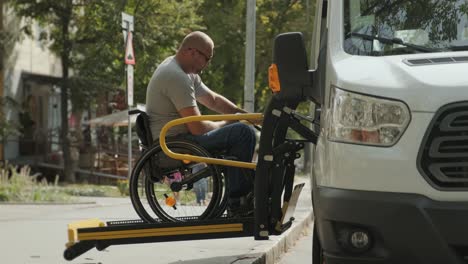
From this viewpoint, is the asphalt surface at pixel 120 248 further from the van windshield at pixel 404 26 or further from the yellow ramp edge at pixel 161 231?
the van windshield at pixel 404 26

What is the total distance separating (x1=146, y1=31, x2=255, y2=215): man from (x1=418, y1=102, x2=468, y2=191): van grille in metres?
2.34

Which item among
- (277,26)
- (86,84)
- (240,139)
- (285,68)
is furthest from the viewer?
(277,26)

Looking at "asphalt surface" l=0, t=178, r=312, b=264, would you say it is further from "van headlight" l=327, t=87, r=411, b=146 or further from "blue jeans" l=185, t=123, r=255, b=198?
"van headlight" l=327, t=87, r=411, b=146

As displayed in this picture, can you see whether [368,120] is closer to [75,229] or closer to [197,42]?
[197,42]

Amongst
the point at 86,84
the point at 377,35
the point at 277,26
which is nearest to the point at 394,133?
the point at 377,35

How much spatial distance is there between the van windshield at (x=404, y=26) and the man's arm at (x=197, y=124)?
177 cm

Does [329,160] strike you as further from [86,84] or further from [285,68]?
[86,84]

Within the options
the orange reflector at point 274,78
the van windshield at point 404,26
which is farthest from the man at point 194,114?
the van windshield at point 404,26

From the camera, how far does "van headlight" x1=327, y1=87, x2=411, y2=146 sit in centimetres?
421

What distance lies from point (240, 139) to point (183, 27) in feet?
60.2

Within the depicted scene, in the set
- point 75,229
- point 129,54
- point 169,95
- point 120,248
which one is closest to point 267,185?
point 169,95

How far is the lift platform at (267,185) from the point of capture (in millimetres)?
5133

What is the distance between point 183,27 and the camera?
2434 centimetres

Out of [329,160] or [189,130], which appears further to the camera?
[189,130]
